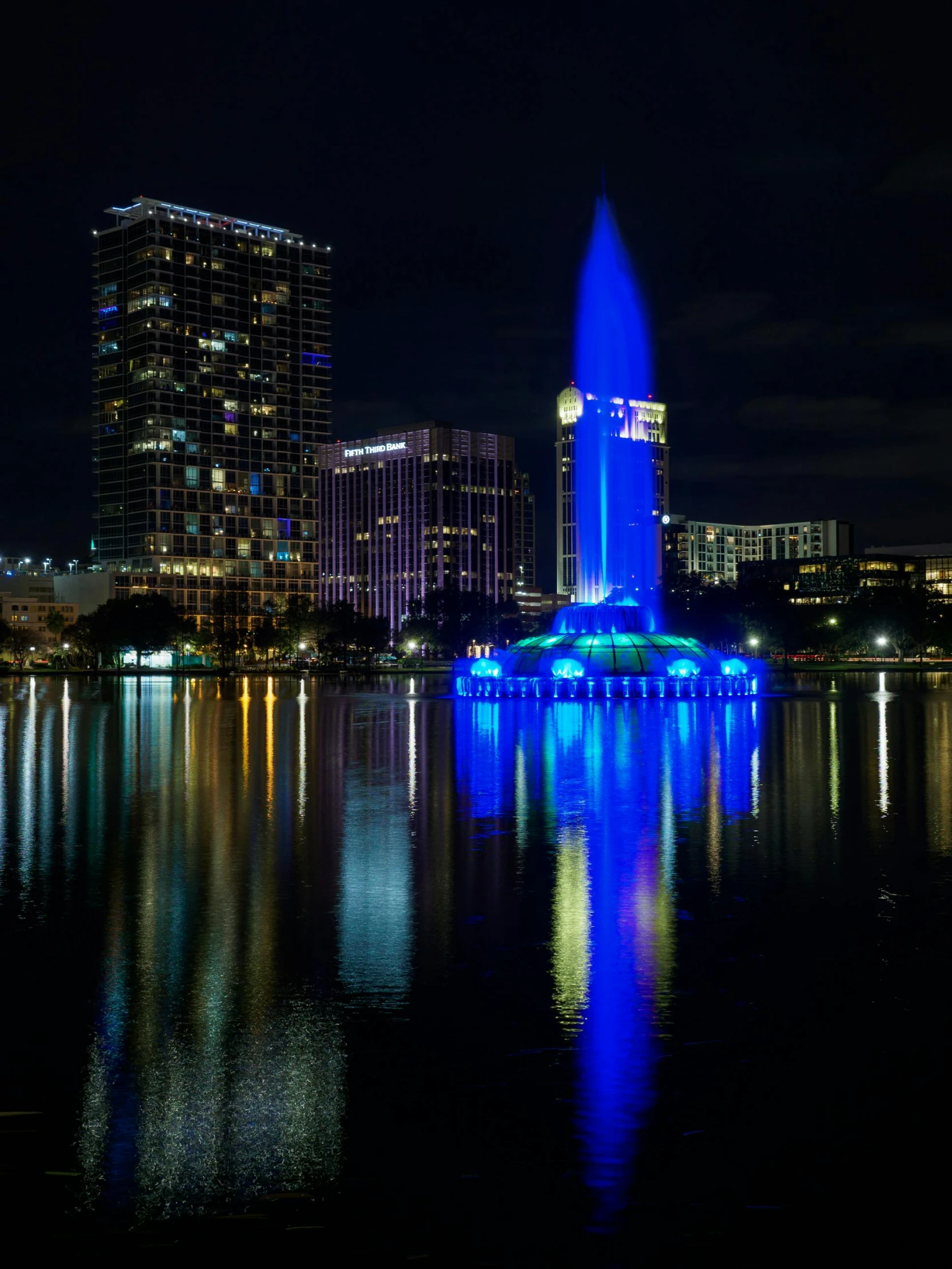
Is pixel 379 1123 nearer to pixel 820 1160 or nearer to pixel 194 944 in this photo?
pixel 820 1160

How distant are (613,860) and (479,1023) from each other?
6141 mm

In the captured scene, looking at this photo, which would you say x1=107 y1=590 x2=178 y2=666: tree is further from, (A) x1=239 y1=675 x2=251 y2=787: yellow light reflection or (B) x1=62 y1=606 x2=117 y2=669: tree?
(A) x1=239 y1=675 x2=251 y2=787: yellow light reflection

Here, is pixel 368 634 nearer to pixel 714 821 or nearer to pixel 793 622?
pixel 793 622

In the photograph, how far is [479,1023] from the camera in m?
8.26

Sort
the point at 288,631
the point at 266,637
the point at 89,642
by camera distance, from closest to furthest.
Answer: the point at 89,642, the point at 288,631, the point at 266,637

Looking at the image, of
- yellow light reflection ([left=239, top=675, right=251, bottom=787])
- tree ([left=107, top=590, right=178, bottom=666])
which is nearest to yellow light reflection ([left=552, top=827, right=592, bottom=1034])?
yellow light reflection ([left=239, top=675, right=251, bottom=787])

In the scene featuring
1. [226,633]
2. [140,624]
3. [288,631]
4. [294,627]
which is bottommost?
[226,633]

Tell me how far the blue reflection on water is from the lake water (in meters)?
0.04

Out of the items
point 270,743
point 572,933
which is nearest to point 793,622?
point 270,743

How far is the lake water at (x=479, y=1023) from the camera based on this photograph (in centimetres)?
573

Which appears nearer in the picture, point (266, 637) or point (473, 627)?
point (473, 627)

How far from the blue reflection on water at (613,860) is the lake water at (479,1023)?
0.15 ft

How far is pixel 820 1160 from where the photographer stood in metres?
6.14

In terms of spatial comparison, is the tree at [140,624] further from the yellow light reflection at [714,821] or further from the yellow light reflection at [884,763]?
the yellow light reflection at [714,821]
